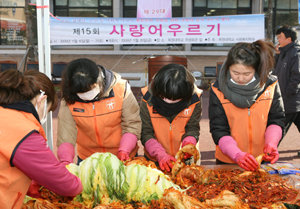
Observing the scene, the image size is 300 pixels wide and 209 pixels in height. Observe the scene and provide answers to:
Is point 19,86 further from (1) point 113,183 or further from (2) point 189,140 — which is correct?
(2) point 189,140

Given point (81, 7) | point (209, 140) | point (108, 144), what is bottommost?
point (209, 140)

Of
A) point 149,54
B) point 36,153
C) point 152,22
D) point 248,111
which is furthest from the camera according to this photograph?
point 149,54

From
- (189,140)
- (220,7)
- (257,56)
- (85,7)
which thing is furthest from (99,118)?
(220,7)

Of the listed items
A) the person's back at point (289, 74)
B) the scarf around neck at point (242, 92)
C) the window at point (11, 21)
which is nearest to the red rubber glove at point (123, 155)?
the scarf around neck at point (242, 92)

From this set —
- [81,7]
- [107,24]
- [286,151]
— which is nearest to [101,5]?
[81,7]

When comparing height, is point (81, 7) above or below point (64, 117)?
above

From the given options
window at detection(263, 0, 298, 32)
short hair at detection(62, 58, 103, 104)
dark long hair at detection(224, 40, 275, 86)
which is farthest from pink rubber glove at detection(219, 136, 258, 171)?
window at detection(263, 0, 298, 32)

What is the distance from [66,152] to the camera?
2.28 metres

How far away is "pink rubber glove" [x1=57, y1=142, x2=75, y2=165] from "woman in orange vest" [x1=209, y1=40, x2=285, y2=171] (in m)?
1.10

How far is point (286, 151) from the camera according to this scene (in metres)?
5.74

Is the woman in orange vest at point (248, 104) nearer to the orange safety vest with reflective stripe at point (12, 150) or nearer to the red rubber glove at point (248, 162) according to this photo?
the red rubber glove at point (248, 162)

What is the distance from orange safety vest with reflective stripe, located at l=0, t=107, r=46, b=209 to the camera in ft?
4.29

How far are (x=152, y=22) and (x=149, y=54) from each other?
21.8 feet

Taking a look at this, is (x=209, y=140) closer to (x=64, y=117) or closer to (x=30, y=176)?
(x=64, y=117)
